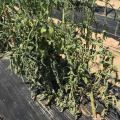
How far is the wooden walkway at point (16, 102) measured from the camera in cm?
534

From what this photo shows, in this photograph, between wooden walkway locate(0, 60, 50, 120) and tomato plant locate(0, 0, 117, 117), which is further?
wooden walkway locate(0, 60, 50, 120)

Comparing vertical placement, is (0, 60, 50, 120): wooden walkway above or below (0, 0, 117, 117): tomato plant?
below

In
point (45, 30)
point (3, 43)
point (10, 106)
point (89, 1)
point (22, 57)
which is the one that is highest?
point (89, 1)

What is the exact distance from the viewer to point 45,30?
14.8 feet

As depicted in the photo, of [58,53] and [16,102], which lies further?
[16,102]

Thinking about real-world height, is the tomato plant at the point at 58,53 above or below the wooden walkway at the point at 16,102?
above

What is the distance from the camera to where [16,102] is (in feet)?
18.6

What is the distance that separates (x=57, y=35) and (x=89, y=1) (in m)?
0.80

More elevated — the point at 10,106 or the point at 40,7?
the point at 40,7

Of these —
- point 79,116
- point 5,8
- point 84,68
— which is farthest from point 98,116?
point 5,8

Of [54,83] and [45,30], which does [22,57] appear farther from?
[54,83]

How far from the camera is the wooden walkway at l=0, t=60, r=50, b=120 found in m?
5.34

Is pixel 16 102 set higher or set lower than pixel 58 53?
lower

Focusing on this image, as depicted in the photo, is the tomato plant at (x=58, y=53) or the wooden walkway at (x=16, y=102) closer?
the tomato plant at (x=58, y=53)
